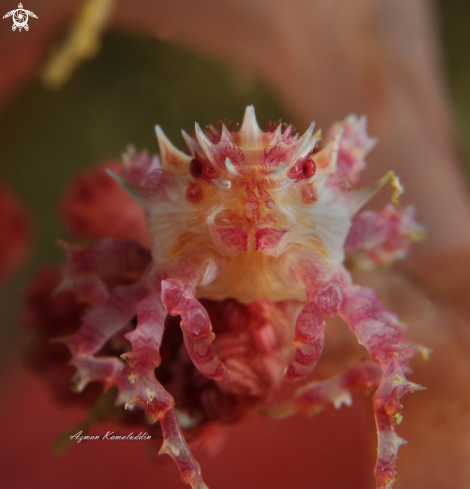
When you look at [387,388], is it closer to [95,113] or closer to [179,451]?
[179,451]

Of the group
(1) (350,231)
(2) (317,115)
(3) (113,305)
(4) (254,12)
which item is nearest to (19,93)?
(4) (254,12)

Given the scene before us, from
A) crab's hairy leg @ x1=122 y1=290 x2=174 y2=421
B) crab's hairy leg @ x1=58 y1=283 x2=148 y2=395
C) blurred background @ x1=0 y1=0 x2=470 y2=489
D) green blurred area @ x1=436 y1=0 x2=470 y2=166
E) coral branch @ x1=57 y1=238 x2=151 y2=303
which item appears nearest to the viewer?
crab's hairy leg @ x1=122 y1=290 x2=174 y2=421

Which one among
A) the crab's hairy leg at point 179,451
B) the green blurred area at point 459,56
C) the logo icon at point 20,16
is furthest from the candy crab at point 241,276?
the green blurred area at point 459,56

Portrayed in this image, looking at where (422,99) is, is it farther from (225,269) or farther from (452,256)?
(225,269)

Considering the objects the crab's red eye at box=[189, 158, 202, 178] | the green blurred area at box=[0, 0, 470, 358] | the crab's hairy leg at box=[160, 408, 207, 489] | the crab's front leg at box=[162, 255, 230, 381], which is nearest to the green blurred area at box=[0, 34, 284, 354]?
the green blurred area at box=[0, 0, 470, 358]

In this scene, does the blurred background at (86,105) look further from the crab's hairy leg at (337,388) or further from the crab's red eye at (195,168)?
the crab's hairy leg at (337,388)

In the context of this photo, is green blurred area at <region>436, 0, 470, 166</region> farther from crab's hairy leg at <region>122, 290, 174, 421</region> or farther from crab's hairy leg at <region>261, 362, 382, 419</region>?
crab's hairy leg at <region>122, 290, 174, 421</region>
